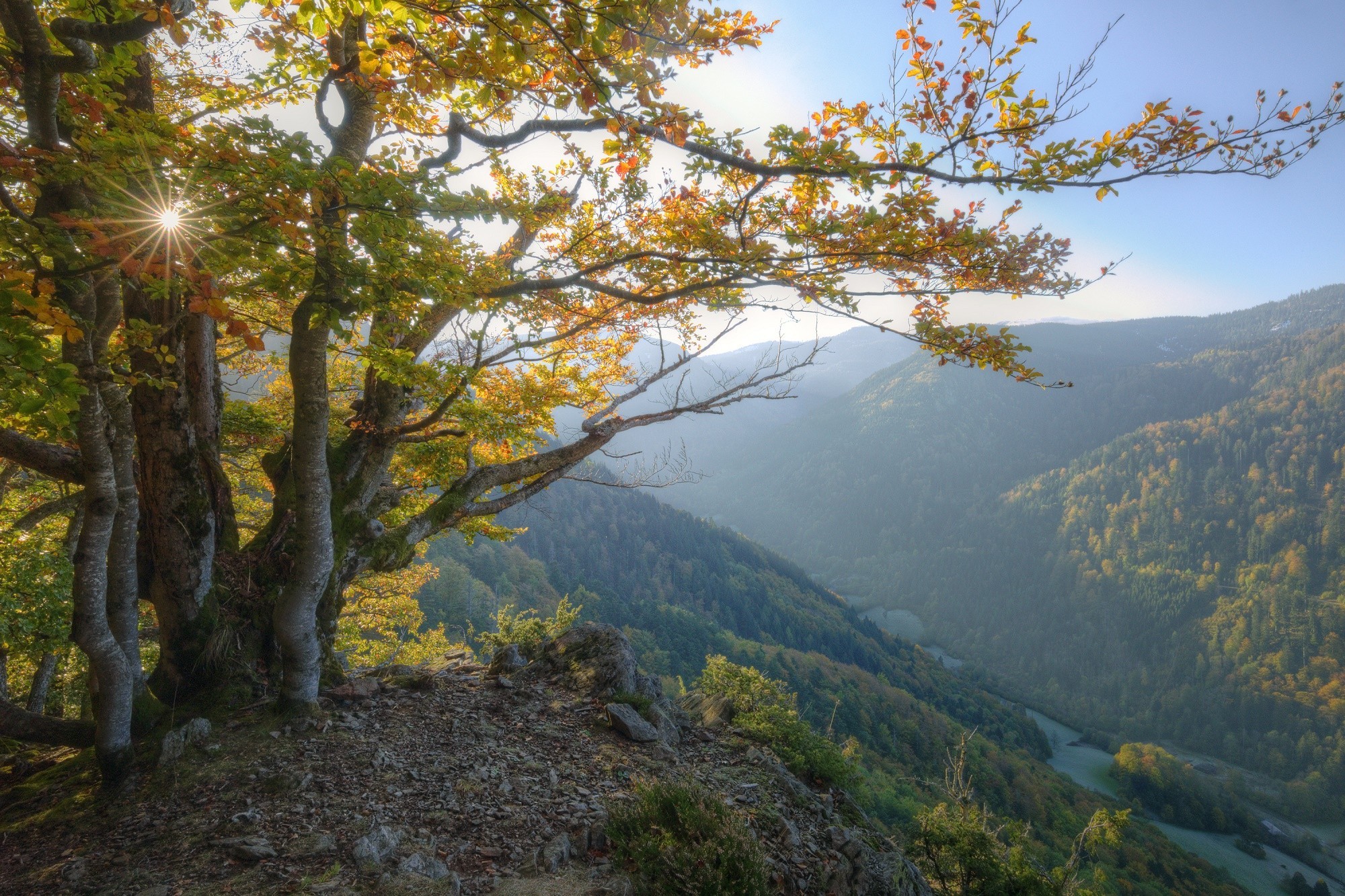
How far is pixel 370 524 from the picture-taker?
7.62 metres

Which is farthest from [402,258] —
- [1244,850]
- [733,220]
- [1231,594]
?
[1231,594]

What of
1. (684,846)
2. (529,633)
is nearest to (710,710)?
(529,633)

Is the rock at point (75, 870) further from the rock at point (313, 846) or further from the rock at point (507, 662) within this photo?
the rock at point (507, 662)

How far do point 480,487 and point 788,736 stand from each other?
19.8 ft

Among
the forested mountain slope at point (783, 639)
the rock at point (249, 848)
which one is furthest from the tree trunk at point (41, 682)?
the forested mountain slope at point (783, 639)

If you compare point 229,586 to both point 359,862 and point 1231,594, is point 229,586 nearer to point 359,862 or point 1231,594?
point 359,862

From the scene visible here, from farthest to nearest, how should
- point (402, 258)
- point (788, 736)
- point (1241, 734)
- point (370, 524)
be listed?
point (1241, 734) → point (788, 736) → point (370, 524) → point (402, 258)

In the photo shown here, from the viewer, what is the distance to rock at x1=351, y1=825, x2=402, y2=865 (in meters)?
4.17

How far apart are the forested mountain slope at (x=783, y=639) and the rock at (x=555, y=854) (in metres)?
7.47

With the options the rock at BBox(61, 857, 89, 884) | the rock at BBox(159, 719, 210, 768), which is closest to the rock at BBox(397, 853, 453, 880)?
the rock at BBox(61, 857, 89, 884)

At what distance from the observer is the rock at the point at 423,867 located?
13.5 feet

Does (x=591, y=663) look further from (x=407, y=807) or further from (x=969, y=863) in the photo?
(x=969, y=863)

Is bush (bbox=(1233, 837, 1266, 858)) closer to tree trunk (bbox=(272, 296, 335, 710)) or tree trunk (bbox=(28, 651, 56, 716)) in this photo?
tree trunk (bbox=(272, 296, 335, 710))

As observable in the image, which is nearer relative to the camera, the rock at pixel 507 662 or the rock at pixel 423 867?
the rock at pixel 423 867
